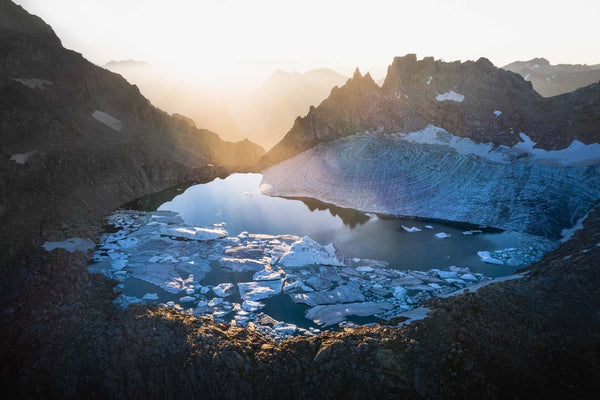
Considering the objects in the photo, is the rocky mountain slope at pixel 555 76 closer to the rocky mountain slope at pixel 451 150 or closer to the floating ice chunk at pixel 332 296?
the rocky mountain slope at pixel 451 150

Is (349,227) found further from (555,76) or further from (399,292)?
(555,76)

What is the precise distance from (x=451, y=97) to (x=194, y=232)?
2007 inches

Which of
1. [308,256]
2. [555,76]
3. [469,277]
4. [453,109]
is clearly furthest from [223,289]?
[555,76]

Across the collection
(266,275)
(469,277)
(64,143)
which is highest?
(64,143)

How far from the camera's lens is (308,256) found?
98.9 ft

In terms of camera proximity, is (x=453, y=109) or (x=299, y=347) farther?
(x=453, y=109)

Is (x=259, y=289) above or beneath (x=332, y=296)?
beneath

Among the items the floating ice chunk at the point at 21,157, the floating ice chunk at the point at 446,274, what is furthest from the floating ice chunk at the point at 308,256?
the floating ice chunk at the point at 21,157

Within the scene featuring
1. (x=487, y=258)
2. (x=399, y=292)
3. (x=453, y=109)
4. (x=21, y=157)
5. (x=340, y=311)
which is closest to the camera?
(x=340, y=311)

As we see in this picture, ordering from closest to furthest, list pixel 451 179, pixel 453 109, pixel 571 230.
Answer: pixel 571 230, pixel 451 179, pixel 453 109

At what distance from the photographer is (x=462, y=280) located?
27.1 m

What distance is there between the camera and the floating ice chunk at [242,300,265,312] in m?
23.4

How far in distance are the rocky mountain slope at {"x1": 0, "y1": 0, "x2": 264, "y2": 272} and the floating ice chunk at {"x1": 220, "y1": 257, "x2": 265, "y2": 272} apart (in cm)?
1634

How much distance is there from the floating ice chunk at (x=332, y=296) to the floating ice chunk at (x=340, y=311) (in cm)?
73
